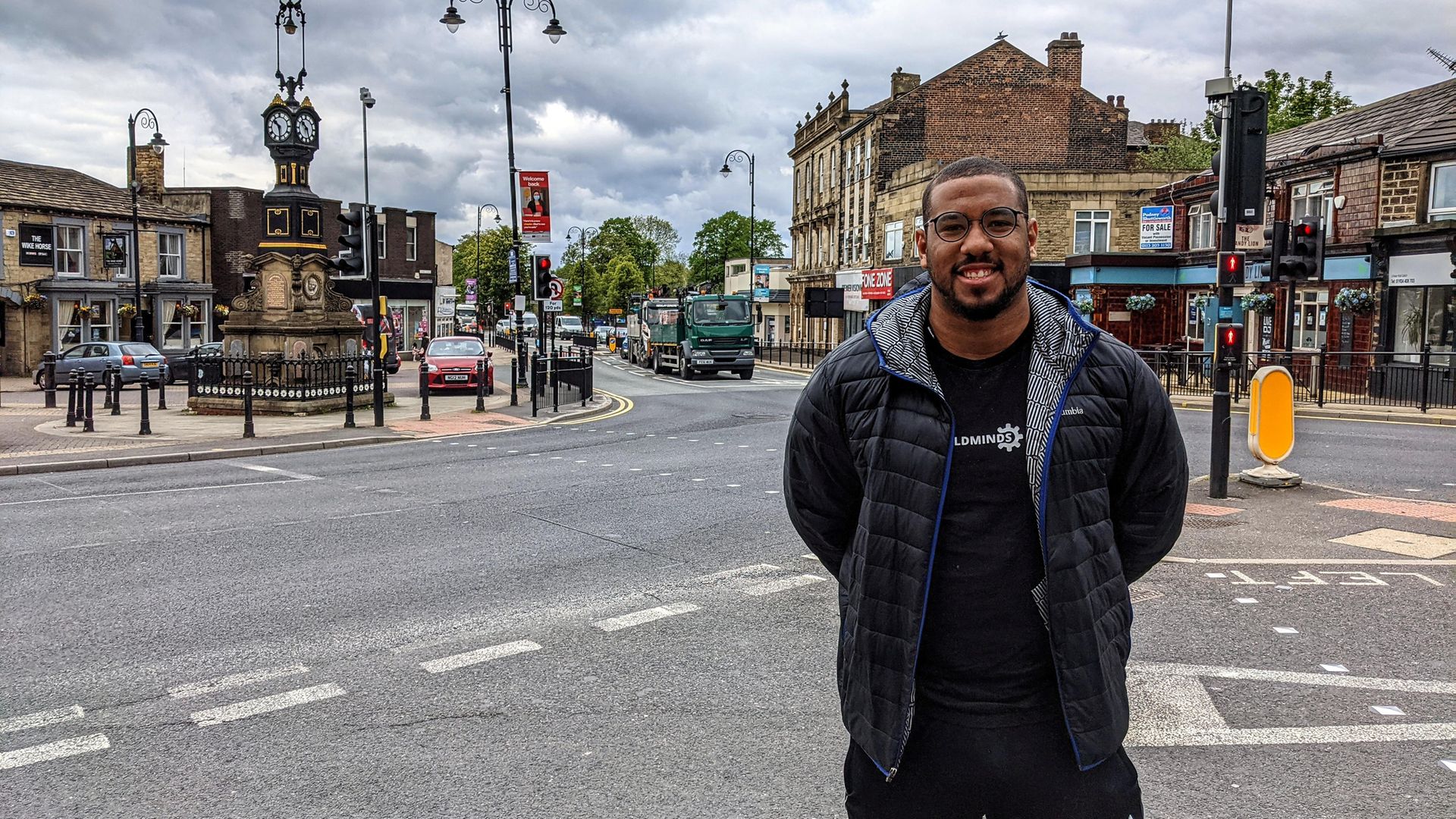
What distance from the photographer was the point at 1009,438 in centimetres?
247

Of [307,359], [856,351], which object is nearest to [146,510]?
[856,351]

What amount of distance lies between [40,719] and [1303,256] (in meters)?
12.8

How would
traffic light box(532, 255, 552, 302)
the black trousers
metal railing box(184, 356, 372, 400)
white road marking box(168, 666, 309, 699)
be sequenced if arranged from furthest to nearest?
1. traffic light box(532, 255, 552, 302)
2. metal railing box(184, 356, 372, 400)
3. white road marking box(168, 666, 309, 699)
4. the black trousers

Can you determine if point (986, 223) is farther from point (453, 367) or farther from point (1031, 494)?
point (453, 367)

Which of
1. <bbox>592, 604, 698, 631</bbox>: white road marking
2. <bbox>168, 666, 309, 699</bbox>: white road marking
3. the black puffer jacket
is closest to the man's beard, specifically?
the black puffer jacket

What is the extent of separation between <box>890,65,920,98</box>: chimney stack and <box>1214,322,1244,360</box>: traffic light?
42.1 meters

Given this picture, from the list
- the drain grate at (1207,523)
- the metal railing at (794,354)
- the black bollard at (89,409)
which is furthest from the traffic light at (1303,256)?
the metal railing at (794,354)

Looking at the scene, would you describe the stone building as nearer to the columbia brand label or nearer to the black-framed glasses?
the black-framed glasses

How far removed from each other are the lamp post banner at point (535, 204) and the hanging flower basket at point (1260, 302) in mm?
18270

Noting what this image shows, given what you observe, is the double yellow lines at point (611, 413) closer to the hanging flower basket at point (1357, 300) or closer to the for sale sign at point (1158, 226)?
the for sale sign at point (1158, 226)

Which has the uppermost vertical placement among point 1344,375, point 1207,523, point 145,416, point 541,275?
point 541,275

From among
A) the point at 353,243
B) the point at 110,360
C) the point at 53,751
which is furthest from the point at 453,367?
the point at 53,751

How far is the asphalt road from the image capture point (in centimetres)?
420

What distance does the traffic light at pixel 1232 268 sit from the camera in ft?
36.5
